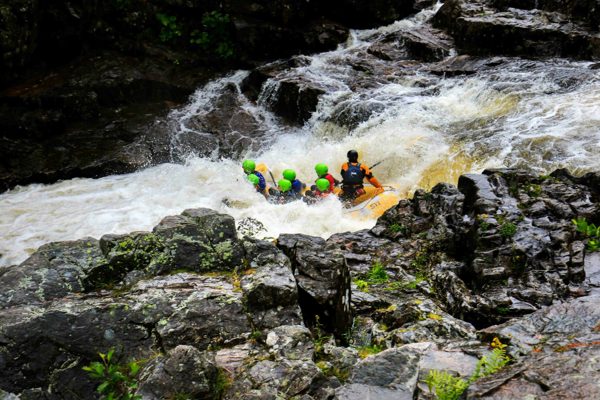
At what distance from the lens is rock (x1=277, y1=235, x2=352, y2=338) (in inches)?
175

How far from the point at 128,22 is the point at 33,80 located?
3.39 m

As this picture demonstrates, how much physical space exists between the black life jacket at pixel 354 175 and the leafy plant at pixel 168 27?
8.85 metres

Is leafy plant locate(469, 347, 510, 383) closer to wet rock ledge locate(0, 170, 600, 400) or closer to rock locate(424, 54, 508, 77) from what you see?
wet rock ledge locate(0, 170, 600, 400)

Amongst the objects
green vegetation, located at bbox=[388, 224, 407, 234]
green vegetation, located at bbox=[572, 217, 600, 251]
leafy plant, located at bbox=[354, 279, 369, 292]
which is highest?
green vegetation, located at bbox=[572, 217, 600, 251]

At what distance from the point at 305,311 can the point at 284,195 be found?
5744 mm

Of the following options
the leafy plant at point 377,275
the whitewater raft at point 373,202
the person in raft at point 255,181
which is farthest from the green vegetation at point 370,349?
the person in raft at point 255,181

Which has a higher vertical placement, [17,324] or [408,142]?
[17,324]

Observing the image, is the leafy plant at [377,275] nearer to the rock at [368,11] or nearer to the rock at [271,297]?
the rock at [271,297]

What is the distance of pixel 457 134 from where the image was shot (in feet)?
34.6

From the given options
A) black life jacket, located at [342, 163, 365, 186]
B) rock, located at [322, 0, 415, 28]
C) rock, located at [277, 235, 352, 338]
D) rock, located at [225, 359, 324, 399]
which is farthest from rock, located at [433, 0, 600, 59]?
rock, located at [225, 359, 324, 399]

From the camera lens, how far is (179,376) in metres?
2.97

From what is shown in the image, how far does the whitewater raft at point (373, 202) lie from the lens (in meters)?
9.39

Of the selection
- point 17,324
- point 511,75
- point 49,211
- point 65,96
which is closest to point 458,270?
point 17,324

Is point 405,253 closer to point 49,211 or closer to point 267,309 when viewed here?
point 267,309
